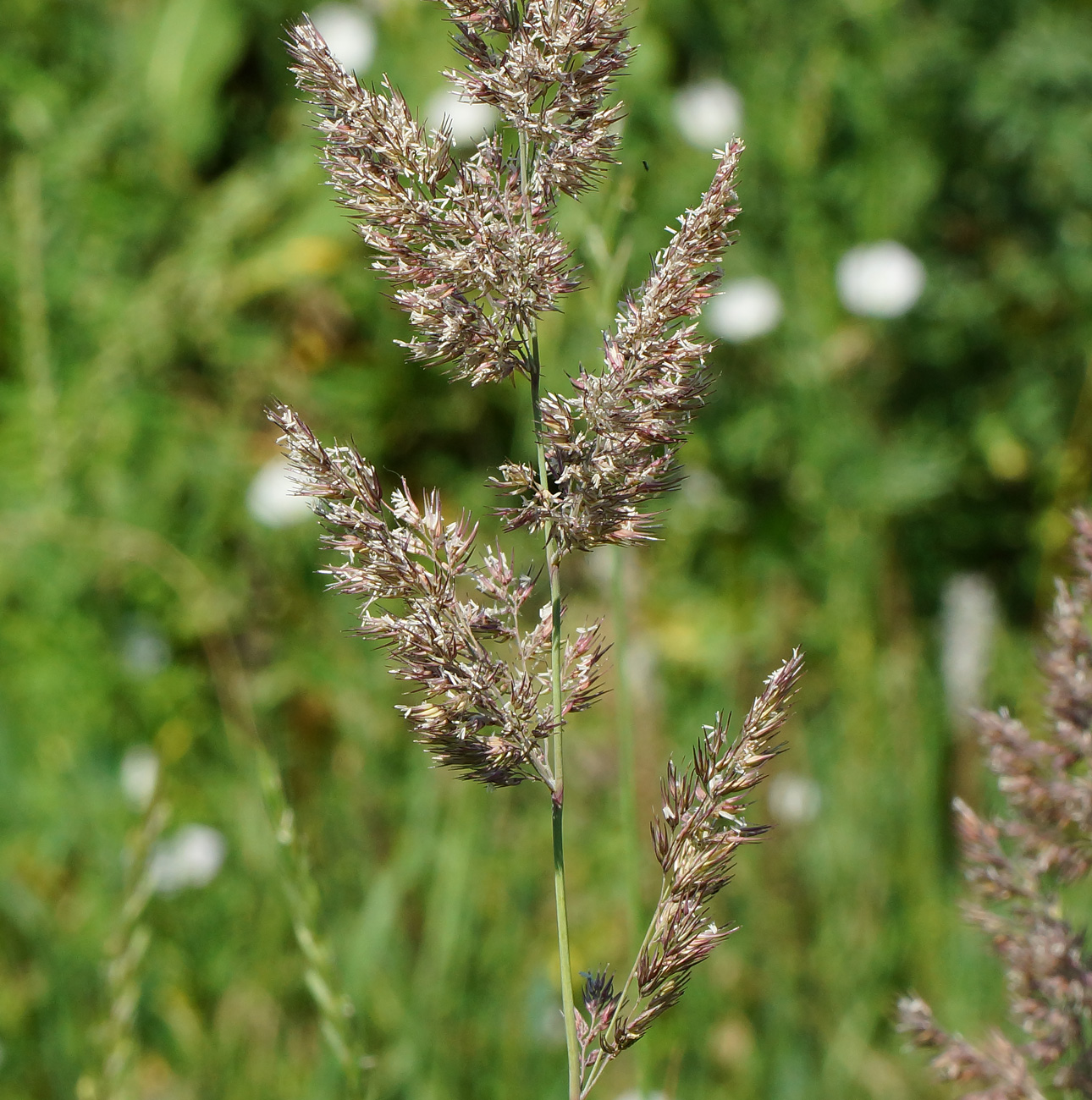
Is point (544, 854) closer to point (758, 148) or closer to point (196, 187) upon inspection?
point (758, 148)

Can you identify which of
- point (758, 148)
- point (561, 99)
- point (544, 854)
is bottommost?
point (544, 854)

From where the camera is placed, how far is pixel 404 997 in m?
2.33

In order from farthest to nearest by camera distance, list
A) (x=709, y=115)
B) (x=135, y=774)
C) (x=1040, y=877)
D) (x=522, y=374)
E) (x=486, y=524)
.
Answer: (x=486, y=524) → (x=709, y=115) → (x=135, y=774) → (x=1040, y=877) → (x=522, y=374)

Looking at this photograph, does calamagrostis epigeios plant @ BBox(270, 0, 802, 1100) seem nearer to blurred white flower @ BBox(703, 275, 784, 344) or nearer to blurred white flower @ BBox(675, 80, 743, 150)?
blurred white flower @ BBox(703, 275, 784, 344)

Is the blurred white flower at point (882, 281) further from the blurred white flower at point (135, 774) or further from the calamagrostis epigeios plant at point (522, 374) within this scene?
the calamagrostis epigeios plant at point (522, 374)

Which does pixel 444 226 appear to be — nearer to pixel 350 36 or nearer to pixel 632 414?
pixel 632 414

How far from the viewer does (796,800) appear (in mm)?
2891

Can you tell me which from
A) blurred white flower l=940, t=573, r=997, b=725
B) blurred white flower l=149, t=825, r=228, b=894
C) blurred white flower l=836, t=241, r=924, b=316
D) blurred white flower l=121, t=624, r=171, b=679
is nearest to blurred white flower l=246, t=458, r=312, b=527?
blurred white flower l=121, t=624, r=171, b=679

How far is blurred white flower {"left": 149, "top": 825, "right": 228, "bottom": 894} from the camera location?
2.84m

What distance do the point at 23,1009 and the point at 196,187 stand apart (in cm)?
331

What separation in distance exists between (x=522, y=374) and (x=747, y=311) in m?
3.59

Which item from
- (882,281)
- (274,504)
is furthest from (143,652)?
(882,281)

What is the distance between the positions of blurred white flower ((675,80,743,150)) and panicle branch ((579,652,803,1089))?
12.6ft

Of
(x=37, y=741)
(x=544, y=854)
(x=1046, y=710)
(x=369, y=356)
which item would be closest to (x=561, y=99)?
(x=1046, y=710)
